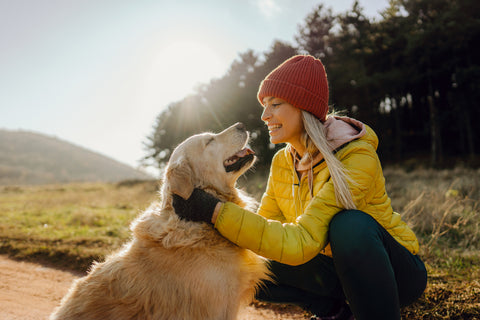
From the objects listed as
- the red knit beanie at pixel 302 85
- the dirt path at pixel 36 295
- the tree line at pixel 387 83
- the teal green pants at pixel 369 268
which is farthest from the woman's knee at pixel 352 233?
the tree line at pixel 387 83

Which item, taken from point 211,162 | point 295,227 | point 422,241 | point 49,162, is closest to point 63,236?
point 211,162

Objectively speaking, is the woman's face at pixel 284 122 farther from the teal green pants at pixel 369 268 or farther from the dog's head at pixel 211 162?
the teal green pants at pixel 369 268

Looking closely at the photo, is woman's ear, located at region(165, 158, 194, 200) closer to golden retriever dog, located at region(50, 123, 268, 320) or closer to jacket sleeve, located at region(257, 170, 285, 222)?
golden retriever dog, located at region(50, 123, 268, 320)

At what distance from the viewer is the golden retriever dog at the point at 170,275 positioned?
6.38 ft

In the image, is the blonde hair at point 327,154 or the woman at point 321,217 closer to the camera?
the woman at point 321,217

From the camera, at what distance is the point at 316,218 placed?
6.44 ft

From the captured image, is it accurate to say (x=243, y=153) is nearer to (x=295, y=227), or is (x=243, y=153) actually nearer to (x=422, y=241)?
(x=295, y=227)

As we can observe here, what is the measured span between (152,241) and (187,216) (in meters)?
0.30

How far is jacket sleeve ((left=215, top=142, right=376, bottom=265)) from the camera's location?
6.05ft

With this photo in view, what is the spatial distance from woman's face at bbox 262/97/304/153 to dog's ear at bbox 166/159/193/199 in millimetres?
793

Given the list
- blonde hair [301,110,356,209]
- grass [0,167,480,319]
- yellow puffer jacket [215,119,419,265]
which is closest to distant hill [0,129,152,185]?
grass [0,167,480,319]

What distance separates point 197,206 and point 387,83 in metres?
20.0

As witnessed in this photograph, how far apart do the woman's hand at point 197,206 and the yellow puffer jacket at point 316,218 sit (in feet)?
0.32

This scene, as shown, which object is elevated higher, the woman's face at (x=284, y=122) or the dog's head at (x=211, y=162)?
the woman's face at (x=284, y=122)
